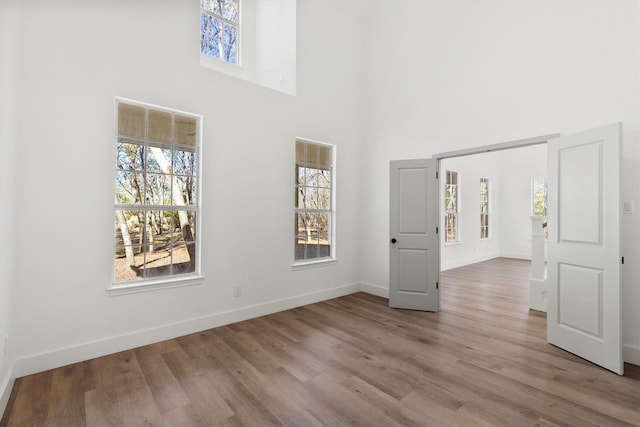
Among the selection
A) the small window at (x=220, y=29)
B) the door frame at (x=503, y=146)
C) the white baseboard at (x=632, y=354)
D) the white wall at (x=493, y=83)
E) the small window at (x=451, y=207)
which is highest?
the small window at (x=220, y=29)

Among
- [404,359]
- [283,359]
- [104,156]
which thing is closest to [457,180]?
[404,359]

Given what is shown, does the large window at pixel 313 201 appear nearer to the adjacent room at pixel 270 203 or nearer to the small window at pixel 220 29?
the adjacent room at pixel 270 203

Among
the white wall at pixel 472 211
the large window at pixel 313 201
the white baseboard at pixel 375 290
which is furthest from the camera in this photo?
→ the white wall at pixel 472 211

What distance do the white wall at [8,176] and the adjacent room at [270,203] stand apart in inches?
1.3

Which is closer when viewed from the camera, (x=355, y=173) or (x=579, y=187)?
(x=579, y=187)

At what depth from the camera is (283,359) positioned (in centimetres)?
277

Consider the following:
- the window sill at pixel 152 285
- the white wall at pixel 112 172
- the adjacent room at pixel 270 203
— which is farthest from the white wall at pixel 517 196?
the window sill at pixel 152 285

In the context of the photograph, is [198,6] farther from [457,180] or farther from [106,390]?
[457,180]

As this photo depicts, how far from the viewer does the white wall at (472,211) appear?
744cm

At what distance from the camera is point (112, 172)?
2.91 meters

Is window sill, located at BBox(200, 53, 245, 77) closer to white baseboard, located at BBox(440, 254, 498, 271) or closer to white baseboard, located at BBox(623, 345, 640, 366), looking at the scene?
white baseboard, located at BBox(623, 345, 640, 366)

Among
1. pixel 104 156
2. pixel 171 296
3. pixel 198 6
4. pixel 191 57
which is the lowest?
pixel 171 296

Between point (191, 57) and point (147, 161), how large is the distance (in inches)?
51.0

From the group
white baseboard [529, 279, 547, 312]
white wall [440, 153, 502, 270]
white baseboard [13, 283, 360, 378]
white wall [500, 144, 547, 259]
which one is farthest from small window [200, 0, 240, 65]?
white wall [500, 144, 547, 259]
